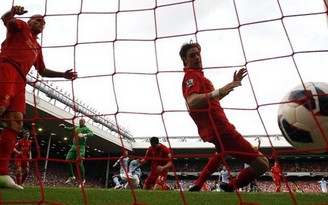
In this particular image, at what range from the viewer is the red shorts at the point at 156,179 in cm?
654

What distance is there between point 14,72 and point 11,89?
0.66 feet

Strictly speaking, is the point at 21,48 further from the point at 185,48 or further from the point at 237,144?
the point at 237,144

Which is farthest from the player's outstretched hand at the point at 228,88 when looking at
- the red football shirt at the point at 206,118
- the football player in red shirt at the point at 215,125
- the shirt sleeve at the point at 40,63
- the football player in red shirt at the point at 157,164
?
the football player in red shirt at the point at 157,164

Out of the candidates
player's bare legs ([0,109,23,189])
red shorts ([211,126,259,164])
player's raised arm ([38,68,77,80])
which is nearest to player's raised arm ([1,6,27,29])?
player's raised arm ([38,68,77,80])

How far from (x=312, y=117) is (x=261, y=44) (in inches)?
27.6

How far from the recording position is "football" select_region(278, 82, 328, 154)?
281cm

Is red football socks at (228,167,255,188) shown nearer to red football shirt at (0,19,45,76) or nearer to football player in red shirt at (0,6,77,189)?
football player in red shirt at (0,6,77,189)

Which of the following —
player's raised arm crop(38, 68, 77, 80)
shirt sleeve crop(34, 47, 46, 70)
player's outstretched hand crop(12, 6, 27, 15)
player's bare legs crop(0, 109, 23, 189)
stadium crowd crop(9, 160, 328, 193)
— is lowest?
stadium crowd crop(9, 160, 328, 193)

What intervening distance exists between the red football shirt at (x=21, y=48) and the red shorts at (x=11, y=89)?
7cm

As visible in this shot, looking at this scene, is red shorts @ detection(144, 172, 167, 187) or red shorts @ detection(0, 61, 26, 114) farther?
red shorts @ detection(144, 172, 167, 187)

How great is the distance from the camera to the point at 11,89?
3156 millimetres

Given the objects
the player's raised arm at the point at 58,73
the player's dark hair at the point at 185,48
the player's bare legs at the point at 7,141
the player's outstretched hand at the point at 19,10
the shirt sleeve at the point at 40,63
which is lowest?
the player's bare legs at the point at 7,141

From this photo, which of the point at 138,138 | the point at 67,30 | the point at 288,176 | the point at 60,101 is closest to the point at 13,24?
the point at 67,30

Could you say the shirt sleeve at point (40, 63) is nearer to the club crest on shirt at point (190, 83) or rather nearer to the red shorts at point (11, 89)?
the red shorts at point (11, 89)
